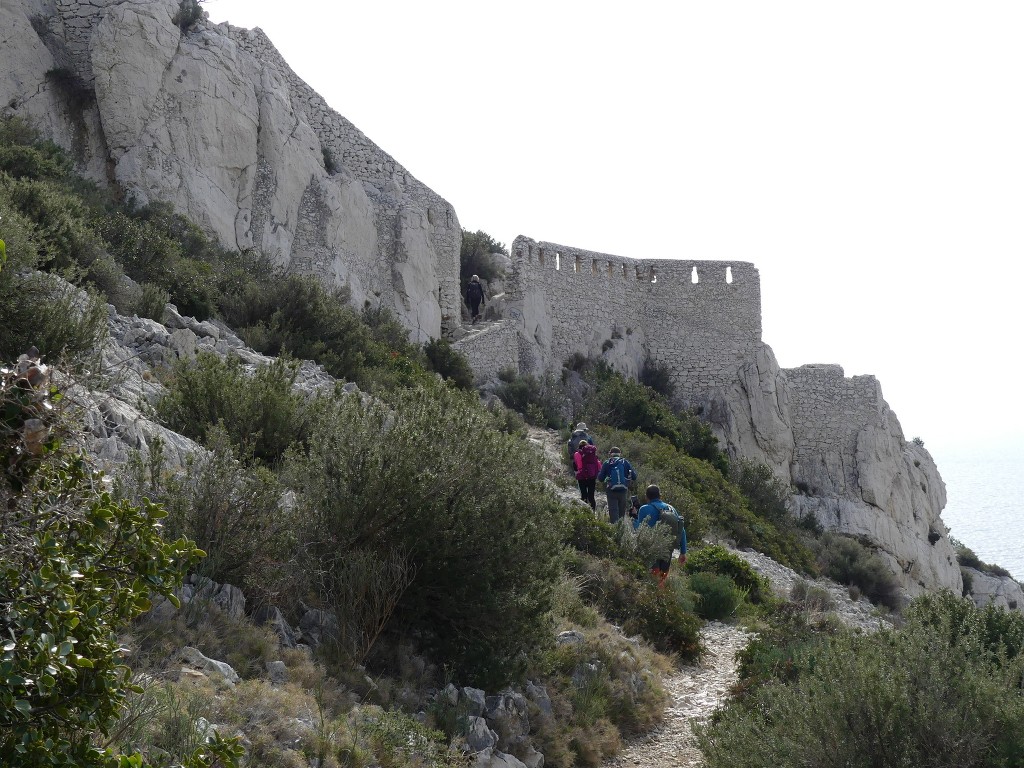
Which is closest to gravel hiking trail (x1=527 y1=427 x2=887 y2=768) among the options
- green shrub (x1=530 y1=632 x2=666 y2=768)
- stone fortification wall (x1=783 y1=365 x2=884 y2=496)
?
green shrub (x1=530 y1=632 x2=666 y2=768)

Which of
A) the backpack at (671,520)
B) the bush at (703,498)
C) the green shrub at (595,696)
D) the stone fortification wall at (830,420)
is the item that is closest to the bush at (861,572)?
the bush at (703,498)

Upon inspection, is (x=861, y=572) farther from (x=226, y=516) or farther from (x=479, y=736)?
(x=226, y=516)

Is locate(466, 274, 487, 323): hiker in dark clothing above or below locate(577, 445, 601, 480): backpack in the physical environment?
above

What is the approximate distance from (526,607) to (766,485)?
61.2ft

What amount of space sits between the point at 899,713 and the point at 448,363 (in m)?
15.3

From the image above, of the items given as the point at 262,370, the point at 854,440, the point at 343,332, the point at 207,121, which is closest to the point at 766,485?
the point at 854,440

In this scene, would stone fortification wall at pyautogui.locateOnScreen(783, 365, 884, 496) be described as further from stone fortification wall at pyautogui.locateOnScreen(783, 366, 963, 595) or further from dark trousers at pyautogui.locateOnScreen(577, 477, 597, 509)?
dark trousers at pyautogui.locateOnScreen(577, 477, 597, 509)

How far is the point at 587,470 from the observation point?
1327cm

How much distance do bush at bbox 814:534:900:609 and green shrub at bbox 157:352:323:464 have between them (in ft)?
49.0

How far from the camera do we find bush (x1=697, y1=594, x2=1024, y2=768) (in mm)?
4371

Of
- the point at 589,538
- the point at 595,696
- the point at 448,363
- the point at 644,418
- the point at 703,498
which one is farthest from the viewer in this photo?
the point at 644,418

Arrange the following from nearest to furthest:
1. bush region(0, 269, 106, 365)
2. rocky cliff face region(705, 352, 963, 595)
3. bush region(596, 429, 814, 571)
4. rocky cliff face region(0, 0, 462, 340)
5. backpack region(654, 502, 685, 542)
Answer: bush region(0, 269, 106, 365), backpack region(654, 502, 685, 542), rocky cliff face region(0, 0, 462, 340), bush region(596, 429, 814, 571), rocky cliff face region(705, 352, 963, 595)

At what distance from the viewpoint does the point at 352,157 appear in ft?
67.6

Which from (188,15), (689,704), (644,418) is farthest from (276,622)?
(644,418)
